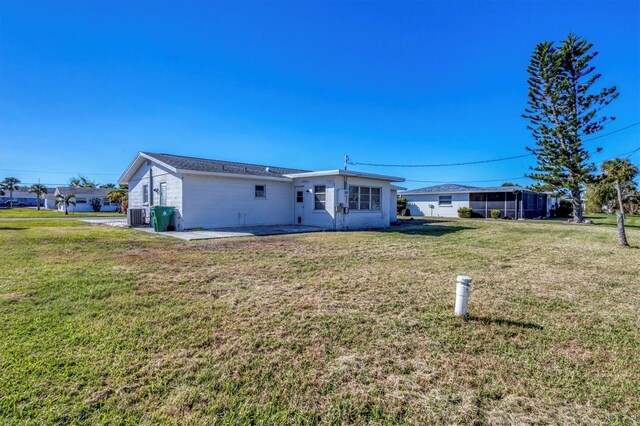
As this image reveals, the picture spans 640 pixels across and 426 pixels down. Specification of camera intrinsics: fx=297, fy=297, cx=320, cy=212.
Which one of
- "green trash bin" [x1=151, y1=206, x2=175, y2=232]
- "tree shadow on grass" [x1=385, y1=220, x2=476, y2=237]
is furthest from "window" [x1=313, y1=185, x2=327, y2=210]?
"green trash bin" [x1=151, y1=206, x2=175, y2=232]

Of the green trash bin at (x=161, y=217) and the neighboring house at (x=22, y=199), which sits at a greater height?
the neighboring house at (x=22, y=199)

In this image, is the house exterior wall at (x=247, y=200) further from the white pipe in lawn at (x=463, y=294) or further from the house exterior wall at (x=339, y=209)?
the white pipe in lawn at (x=463, y=294)

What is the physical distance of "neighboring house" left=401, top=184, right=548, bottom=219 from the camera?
2728 centimetres

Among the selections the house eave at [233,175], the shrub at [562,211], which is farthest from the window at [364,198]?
the shrub at [562,211]

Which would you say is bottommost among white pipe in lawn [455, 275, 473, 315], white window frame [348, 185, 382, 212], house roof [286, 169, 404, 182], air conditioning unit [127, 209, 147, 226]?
white pipe in lawn [455, 275, 473, 315]

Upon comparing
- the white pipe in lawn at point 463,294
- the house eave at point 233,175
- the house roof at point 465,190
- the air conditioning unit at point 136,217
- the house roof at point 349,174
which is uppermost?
the house roof at point 465,190

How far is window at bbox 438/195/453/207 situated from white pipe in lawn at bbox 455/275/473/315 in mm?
29552

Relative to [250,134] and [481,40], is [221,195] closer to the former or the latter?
[250,134]

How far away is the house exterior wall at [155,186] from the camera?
1286 centimetres

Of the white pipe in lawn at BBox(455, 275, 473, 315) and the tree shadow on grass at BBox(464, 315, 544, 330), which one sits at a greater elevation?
the white pipe in lawn at BBox(455, 275, 473, 315)

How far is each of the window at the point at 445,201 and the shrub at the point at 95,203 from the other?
46767 mm

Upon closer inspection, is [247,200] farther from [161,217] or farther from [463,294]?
[463,294]

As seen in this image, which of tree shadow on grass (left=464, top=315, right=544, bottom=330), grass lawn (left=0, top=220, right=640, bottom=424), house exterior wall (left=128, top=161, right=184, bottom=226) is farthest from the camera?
house exterior wall (left=128, top=161, right=184, bottom=226)

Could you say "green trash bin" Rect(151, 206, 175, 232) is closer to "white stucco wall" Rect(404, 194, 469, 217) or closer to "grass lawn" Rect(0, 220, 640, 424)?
"grass lawn" Rect(0, 220, 640, 424)
